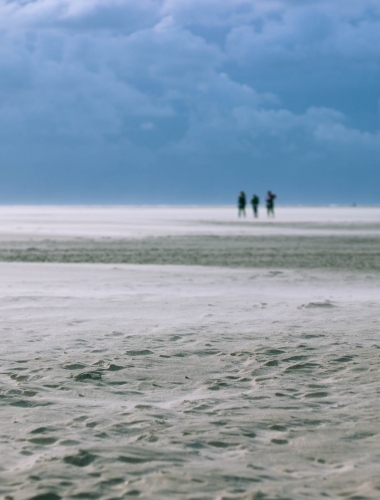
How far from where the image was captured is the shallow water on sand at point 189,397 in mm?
4293

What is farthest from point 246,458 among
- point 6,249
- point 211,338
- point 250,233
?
point 250,233

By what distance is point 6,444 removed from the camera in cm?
482

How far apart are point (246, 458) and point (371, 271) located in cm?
1242

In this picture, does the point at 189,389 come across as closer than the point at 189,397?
No

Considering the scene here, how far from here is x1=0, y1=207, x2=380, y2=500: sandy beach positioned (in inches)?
170

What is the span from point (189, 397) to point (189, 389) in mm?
278

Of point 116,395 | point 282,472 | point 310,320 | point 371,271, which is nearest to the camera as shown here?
point 282,472

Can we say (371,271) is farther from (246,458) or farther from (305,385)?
(246,458)

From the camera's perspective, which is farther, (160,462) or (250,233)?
(250,233)

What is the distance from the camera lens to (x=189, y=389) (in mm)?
6379

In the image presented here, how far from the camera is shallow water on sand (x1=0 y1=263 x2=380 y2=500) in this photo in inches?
169

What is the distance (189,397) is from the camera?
610 cm

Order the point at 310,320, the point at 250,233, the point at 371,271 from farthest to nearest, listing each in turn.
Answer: the point at 250,233, the point at 371,271, the point at 310,320

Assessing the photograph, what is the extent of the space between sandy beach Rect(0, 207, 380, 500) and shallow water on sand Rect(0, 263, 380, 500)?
2 centimetres
